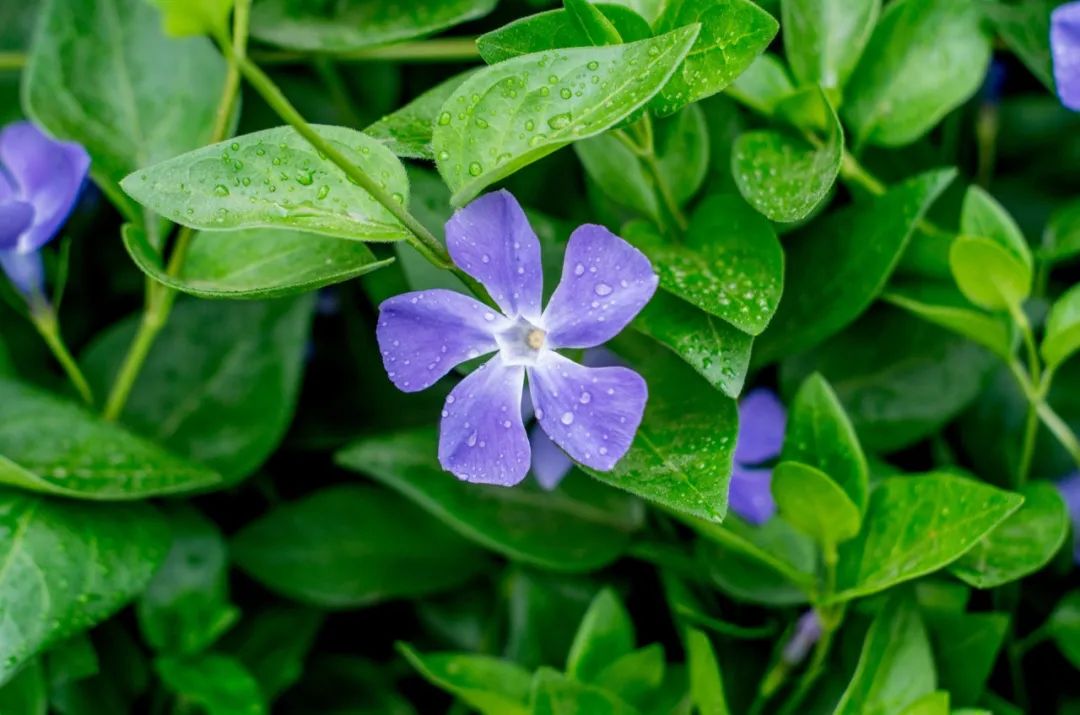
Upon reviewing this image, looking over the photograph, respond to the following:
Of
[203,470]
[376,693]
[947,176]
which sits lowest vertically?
[376,693]

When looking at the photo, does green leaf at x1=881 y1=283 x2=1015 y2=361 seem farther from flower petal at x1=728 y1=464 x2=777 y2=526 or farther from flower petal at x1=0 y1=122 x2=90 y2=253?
flower petal at x1=0 y1=122 x2=90 y2=253

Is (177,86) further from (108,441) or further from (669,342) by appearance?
(669,342)

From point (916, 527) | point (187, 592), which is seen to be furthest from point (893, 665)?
point (187, 592)

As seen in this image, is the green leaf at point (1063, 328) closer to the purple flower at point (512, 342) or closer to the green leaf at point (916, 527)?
the green leaf at point (916, 527)

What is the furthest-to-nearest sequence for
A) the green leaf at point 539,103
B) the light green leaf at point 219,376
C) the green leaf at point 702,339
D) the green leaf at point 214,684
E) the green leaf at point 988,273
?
the light green leaf at point 219,376 < the green leaf at point 214,684 < the green leaf at point 988,273 < the green leaf at point 702,339 < the green leaf at point 539,103

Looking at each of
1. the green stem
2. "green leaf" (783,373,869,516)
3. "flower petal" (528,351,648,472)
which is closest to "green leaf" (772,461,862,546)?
"green leaf" (783,373,869,516)

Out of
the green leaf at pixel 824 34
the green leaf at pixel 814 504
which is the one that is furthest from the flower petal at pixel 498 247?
the green leaf at pixel 824 34

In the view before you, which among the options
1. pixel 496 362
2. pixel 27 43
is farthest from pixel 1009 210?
pixel 27 43
